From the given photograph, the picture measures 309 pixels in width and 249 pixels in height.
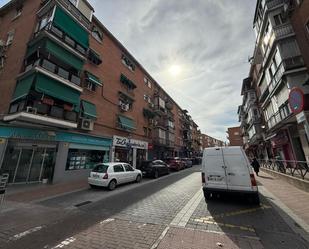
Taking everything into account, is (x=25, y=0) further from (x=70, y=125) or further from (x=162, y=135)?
(x=162, y=135)

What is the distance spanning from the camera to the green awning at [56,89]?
11531 mm

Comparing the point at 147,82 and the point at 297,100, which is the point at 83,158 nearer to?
the point at 297,100

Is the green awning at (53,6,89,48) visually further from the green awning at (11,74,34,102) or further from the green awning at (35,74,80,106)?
the green awning at (11,74,34,102)

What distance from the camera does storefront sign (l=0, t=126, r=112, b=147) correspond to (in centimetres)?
1108

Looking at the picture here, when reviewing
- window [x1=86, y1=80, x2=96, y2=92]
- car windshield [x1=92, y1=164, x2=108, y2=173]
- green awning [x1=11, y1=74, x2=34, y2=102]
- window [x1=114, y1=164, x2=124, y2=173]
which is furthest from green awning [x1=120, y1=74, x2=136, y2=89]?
car windshield [x1=92, y1=164, x2=108, y2=173]

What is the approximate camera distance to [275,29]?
14.4m

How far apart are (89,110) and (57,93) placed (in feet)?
11.7

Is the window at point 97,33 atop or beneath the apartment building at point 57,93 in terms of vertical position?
atop

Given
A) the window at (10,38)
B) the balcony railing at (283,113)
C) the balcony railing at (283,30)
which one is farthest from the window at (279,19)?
the window at (10,38)

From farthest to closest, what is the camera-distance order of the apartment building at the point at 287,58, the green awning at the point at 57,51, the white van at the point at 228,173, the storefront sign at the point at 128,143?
1. the storefront sign at the point at 128,143
2. the apartment building at the point at 287,58
3. the green awning at the point at 57,51
4. the white van at the point at 228,173

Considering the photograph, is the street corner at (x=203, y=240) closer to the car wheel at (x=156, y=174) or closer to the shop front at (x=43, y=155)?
the car wheel at (x=156, y=174)

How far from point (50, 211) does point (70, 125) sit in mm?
7774

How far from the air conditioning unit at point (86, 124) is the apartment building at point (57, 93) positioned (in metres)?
0.09

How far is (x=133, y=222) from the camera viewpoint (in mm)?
5426
